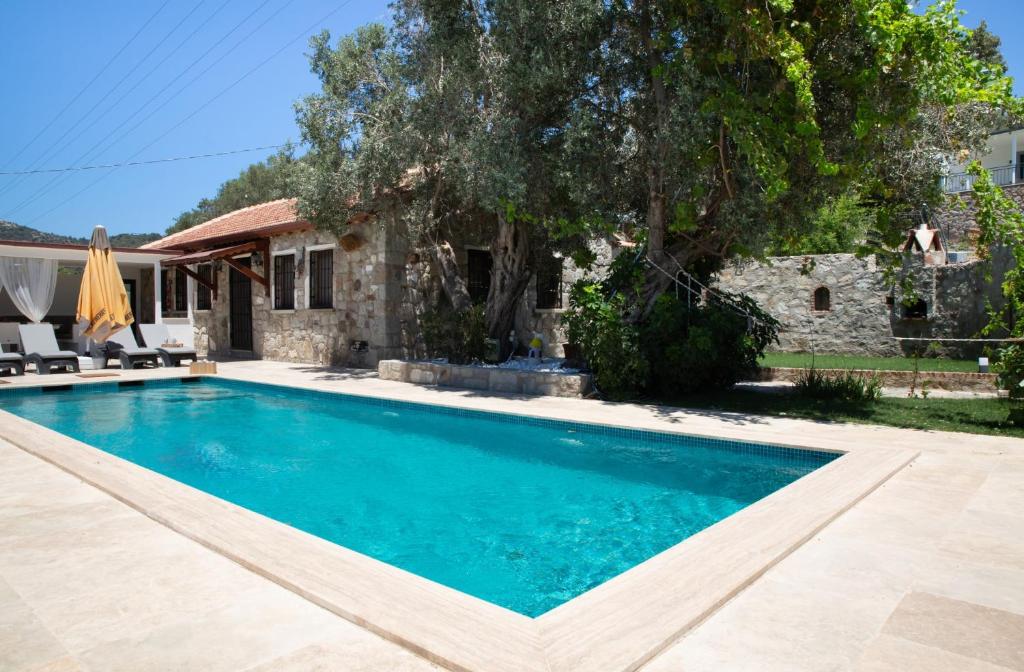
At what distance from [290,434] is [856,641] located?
7373 mm

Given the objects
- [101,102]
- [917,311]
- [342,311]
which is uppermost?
[101,102]

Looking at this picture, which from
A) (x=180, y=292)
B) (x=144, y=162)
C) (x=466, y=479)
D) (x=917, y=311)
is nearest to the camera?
(x=466, y=479)

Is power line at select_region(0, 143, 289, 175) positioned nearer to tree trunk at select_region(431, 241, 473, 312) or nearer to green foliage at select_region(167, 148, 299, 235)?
tree trunk at select_region(431, 241, 473, 312)

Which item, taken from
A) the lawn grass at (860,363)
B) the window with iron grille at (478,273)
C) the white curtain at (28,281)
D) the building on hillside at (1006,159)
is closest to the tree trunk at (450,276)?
the window with iron grille at (478,273)

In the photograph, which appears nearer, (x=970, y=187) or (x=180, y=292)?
(x=970, y=187)

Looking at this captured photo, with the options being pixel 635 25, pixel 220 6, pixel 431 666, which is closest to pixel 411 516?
pixel 431 666

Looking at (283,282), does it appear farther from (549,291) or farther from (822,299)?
(822,299)

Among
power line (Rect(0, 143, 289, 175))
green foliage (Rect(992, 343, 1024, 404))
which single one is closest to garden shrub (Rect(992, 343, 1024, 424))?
green foliage (Rect(992, 343, 1024, 404))

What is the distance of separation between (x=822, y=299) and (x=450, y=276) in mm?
8879

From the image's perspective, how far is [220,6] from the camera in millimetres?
16453

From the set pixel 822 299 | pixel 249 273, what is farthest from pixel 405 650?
pixel 249 273

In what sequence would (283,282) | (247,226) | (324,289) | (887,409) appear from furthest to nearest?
(247,226)
(283,282)
(324,289)
(887,409)

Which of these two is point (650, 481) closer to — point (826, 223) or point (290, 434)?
point (290, 434)

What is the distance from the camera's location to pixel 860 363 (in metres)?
12.9
